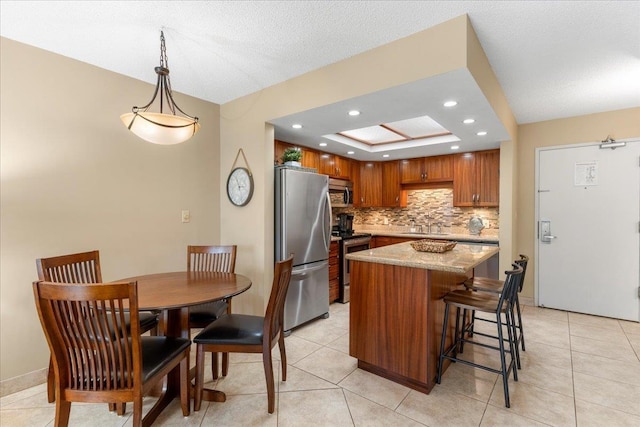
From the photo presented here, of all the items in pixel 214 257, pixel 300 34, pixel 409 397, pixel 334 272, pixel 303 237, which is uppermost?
pixel 300 34

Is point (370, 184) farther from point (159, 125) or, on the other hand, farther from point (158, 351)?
point (158, 351)

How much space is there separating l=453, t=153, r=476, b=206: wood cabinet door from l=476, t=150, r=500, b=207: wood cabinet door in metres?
0.07

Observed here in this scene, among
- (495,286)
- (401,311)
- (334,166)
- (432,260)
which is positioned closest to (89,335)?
(401,311)

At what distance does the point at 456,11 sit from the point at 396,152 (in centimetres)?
309

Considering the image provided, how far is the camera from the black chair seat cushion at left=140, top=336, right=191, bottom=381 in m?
1.58

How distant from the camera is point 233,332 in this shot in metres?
2.02

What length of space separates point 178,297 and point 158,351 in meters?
0.30

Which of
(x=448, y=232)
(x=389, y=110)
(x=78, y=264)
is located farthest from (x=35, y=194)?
(x=448, y=232)

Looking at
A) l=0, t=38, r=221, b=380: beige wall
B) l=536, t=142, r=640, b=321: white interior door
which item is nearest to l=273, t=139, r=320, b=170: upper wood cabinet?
l=0, t=38, r=221, b=380: beige wall

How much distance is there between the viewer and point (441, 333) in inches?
94.3

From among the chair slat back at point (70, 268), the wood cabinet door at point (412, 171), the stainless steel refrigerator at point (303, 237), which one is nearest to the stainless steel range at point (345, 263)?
the stainless steel refrigerator at point (303, 237)

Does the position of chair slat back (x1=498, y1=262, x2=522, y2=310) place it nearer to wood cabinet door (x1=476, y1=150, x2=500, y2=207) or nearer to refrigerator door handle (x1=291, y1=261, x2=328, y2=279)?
refrigerator door handle (x1=291, y1=261, x2=328, y2=279)

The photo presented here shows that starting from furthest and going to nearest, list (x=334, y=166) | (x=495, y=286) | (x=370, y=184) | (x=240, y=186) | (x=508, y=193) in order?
1. (x=370, y=184)
2. (x=334, y=166)
3. (x=508, y=193)
4. (x=240, y=186)
5. (x=495, y=286)

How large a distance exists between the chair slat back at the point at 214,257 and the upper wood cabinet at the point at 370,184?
326cm
